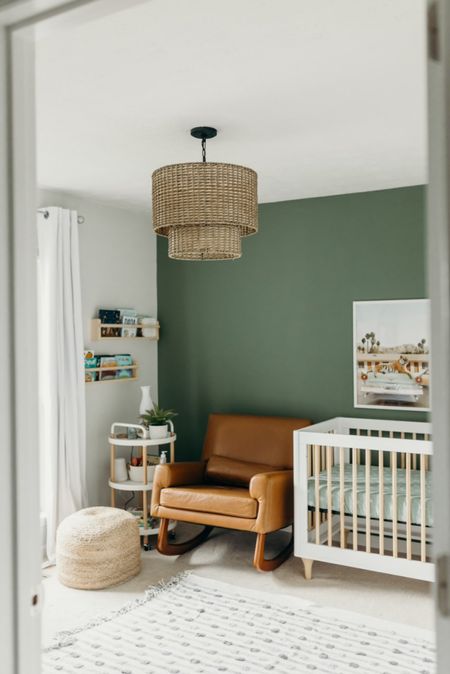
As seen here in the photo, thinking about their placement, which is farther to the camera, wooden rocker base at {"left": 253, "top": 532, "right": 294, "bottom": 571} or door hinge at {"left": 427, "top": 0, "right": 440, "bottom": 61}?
wooden rocker base at {"left": 253, "top": 532, "right": 294, "bottom": 571}

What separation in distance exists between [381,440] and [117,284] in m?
2.52

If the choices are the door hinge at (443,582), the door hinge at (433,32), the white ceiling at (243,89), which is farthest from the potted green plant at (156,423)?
the door hinge at (433,32)

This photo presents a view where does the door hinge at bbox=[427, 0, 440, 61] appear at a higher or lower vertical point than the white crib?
higher

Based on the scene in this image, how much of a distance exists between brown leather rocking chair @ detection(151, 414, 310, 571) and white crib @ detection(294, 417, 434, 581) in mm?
188

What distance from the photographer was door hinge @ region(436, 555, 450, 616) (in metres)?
0.89

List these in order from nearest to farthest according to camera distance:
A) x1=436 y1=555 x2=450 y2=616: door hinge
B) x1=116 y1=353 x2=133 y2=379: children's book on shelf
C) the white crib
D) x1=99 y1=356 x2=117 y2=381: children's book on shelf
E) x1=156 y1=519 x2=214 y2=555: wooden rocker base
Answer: x1=436 y1=555 x2=450 y2=616: door hinge, the white crib, x1=156 y1=519 x2=214 y2=555: wooden rocker base, x1=99 y1=356 x2=117 y2=381: children's book on shelf, x1=116 y1=353 x2=133 y2=379: children's book on shelf

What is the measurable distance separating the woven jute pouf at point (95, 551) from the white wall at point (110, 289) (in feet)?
3.27

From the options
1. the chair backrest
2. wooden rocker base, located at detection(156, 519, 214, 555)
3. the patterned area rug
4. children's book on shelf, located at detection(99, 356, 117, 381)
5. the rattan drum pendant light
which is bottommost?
the patterned area rug

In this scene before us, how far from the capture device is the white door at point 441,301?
35.2 inches

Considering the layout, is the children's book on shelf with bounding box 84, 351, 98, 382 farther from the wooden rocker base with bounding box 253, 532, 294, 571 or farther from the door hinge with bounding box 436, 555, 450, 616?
→ the door hinge with bounding box 436, 555, 450, 616

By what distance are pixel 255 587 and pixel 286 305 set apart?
216 cm

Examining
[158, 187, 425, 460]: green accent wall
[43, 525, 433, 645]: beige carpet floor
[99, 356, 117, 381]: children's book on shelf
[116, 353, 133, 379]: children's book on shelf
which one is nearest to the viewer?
[43, 525, 433, 645]: beige carpet floor

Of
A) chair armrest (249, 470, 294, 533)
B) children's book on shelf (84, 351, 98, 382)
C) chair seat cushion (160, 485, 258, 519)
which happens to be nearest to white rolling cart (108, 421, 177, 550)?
chair seat cushion (160, 485, 258, 519)

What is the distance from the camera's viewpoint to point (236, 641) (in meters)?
3.14
